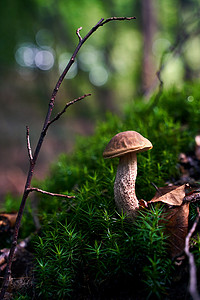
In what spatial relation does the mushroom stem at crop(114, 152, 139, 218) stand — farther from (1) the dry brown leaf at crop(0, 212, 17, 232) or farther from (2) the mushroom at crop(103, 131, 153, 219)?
(1) the dry brown leaf at crop(0, 212, 17, 232)

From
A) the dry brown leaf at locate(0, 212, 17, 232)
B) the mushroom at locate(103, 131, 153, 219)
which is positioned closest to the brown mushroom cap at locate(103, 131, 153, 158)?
the mushroom at locate(103, 131, 153, 219)

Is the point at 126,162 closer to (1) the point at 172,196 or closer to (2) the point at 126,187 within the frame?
(2) the point at 126,187

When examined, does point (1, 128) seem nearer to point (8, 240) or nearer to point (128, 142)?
point (8, 240)

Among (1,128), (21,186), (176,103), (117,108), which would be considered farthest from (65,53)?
(176,103)

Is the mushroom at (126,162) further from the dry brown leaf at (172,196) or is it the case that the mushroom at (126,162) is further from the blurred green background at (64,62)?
the blurred green background at (64,62)

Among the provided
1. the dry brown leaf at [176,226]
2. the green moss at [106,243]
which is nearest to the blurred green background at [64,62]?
the green moss at [106,243]

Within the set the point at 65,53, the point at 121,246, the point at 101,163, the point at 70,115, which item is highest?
the point at 65,53

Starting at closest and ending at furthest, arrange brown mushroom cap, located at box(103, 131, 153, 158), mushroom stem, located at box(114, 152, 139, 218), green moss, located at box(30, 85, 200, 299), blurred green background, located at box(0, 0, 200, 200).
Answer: green moss, located at box(30, 85, 200, 299)
brown mushroom cap, located at box(103, 131, 153, 158)
mushroom stem, located at box(114, 152, 139, 218)
blurred green background, located at box(0, 0, 200, 200)

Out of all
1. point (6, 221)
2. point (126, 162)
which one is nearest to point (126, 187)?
point (126, 162)
